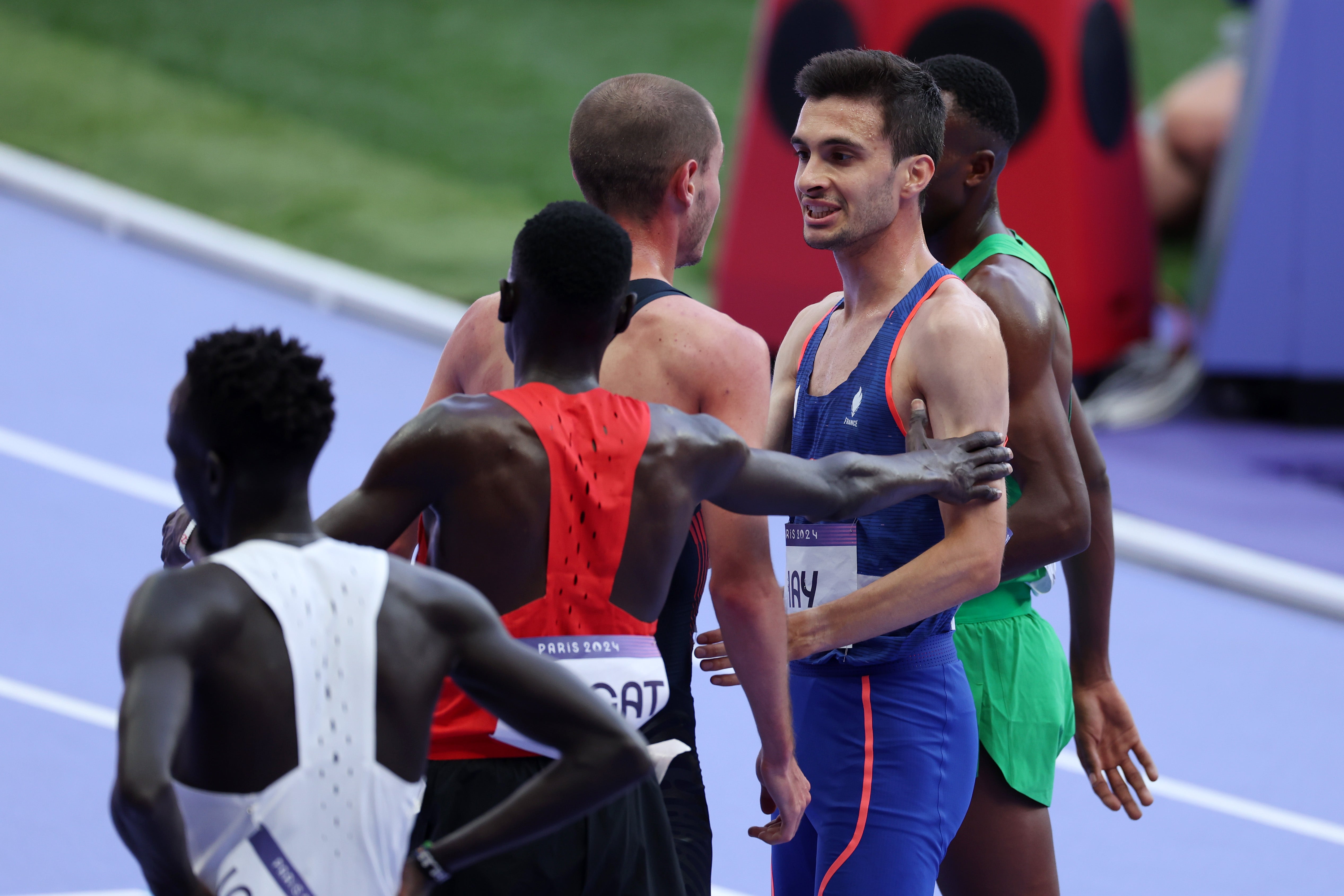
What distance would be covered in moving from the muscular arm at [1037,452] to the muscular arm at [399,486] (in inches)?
50.0

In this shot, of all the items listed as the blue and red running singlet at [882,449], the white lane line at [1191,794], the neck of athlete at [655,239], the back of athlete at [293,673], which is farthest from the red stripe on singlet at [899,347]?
the white lane line at [1191,794]

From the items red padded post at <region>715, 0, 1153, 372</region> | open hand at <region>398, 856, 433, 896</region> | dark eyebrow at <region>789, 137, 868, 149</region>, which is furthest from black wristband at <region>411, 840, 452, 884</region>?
red padded post at <region>715, 0, 1153, 372</region>

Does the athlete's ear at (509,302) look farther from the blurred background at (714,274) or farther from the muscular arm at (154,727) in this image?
the blurred background at (714,274)

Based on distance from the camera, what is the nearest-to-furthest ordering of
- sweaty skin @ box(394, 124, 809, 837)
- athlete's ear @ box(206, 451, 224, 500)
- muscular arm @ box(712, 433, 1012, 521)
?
athlete's ear @ box(206, 451, 224, 500) → muscular arm @ box(712, 433, 1012, 521) → sweaty skin @ box(394, 124, 809, 837)

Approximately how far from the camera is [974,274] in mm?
3219

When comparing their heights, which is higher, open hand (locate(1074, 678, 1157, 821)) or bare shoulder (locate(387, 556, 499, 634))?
bare shoulder (locate(387, 556, 499, 634))

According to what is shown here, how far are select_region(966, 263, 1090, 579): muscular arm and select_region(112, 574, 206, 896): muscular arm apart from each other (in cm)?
179

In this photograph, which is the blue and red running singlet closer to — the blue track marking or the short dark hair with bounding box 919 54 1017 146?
the short dark hair with bounding box 919 54 1017 146

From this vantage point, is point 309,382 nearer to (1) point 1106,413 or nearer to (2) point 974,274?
(2) point 974,274

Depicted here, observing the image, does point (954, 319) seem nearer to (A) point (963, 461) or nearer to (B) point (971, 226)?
(A) point (963, 461)

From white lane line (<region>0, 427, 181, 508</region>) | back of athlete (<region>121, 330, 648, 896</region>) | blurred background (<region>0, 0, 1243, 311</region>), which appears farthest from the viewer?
blurred background (<region>0, 0, 1243, 311</region>)

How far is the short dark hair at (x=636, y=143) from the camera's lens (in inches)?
114

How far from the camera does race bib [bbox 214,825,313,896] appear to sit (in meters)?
1.90

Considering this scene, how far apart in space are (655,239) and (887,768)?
109cm
